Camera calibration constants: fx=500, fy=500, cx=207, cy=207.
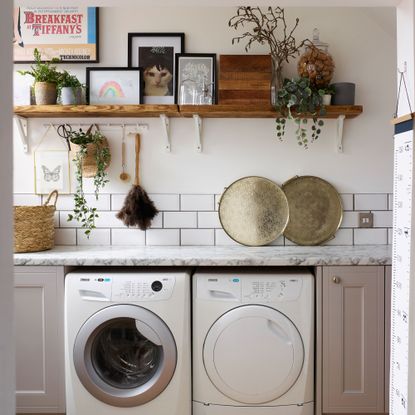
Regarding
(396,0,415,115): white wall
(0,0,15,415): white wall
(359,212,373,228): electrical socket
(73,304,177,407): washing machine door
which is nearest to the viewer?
(0,0,15,415): white wall

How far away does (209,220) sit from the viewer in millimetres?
3066

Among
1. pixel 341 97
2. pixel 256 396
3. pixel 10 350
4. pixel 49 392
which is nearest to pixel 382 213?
pixel 341 97

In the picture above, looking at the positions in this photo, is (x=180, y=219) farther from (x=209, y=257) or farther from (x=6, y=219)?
(x=6, y=219)

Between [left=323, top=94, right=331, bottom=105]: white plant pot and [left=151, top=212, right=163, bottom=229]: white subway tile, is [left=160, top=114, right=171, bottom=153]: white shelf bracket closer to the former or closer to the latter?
[left=151, top=212, right=163, bottom=229]: white subway tile

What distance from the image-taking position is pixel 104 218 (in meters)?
3.08

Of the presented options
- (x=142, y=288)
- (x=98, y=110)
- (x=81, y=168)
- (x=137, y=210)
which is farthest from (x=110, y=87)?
(x=142, y=288)

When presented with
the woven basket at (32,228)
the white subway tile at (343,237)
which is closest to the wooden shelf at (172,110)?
the woven basket at (32,228)

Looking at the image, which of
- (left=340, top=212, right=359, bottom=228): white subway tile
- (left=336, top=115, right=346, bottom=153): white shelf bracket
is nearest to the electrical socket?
(left=340, top=212, right=359, bottom=228): white subway tile

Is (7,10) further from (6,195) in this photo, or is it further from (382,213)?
(382,213)

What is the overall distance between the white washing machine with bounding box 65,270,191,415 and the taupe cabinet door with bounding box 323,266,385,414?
711mm

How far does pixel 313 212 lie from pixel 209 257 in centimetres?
83

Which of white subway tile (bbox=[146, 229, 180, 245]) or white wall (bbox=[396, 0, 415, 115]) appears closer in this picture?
white wall (bbox=[396, 0, 415, 115])

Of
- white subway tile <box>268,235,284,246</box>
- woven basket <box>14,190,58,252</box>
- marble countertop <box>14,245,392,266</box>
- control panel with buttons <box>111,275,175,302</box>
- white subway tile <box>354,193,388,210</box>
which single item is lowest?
control panel with buttons <box>111,275,175,302</box>

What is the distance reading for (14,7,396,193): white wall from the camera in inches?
119
